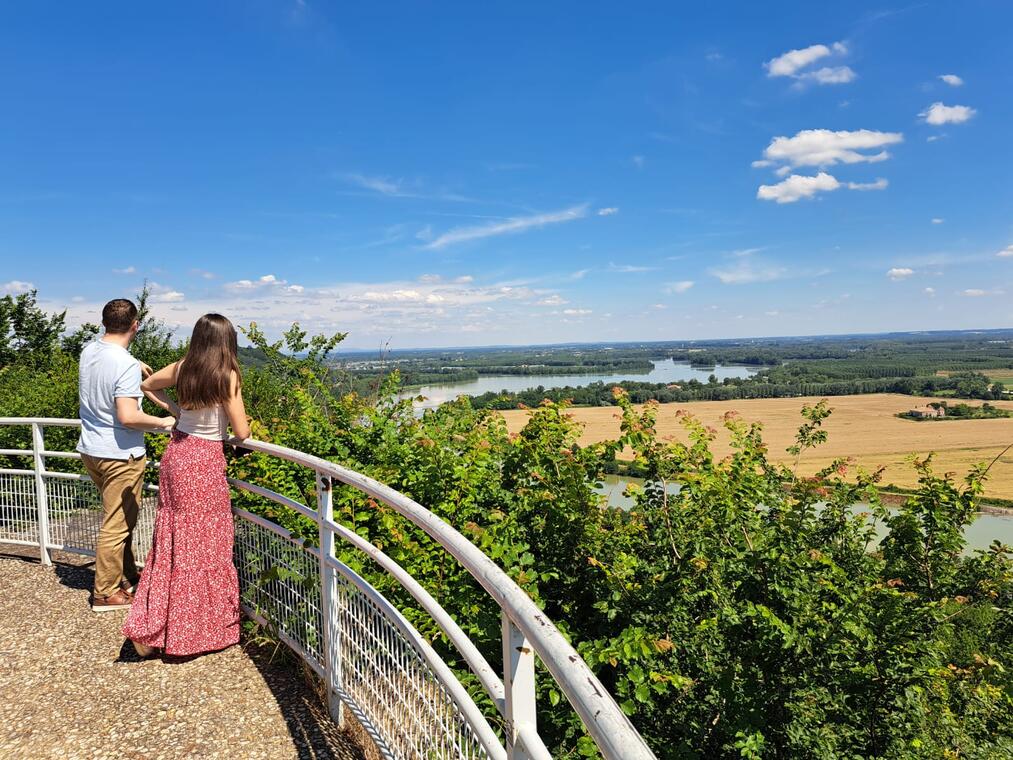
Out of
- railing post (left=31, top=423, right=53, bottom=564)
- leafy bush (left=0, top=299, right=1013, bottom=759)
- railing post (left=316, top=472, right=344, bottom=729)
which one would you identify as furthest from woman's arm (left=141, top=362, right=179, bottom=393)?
railing post (left=31, top=423, right=53, bottom=564)

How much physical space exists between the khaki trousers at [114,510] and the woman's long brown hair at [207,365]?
1.06 metres

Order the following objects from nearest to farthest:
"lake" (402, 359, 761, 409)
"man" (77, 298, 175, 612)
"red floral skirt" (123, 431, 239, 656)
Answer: "red floral skirt" (123, 431, 239, 656)
"man" (77, 298, 175, 612)
"lake" (402, 359, 761, 409)

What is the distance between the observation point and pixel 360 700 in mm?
2412

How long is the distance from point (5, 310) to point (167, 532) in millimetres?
22250

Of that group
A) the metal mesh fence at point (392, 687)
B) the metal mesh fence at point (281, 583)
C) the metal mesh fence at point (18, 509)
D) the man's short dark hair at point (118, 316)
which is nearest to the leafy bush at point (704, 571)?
the metal mesh fence at point (281, 583)

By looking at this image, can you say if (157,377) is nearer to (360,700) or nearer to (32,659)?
(32,659)

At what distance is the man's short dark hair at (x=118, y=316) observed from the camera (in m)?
3.39

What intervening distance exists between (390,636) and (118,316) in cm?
260

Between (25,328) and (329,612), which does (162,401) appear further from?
(25,328)

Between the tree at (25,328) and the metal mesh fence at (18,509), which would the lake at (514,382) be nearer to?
the metal mesh fence at (18,509)

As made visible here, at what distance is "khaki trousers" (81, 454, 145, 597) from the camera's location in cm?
361

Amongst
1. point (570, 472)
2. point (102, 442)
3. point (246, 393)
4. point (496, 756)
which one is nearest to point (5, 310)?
A: point (246, 393)

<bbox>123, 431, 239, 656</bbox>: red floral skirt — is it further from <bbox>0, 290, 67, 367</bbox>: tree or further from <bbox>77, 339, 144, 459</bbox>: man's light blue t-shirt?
<bbox>0, 290, 67, 367</bbox>: tree

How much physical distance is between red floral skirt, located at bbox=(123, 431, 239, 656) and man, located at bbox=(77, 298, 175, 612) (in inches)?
18.2
